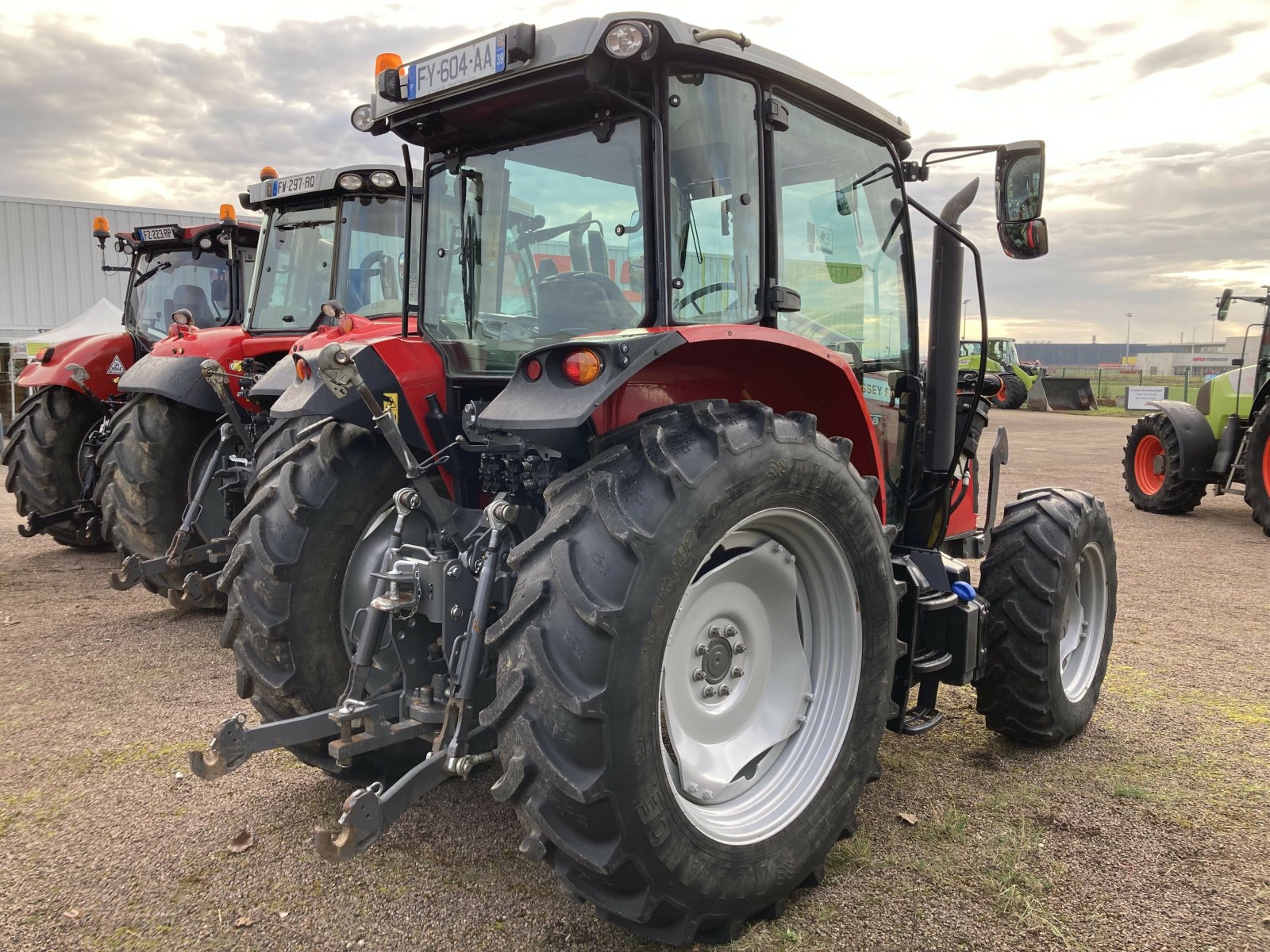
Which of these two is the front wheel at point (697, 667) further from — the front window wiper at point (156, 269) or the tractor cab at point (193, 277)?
the front window wiper at point (156, 269)

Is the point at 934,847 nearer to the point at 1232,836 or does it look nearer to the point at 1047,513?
the point at 1232,836

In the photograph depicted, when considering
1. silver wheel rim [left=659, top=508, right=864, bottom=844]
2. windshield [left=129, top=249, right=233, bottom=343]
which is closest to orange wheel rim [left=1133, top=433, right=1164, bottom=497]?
silver wheel rim [left=659, top=508, right=864, bottom=844]

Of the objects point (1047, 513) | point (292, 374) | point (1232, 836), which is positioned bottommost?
point (1232, 836)

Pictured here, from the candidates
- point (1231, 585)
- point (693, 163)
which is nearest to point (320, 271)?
point (693, 163)

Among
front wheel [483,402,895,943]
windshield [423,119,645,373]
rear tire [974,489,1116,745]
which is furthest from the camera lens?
rear tire [974,489,1116,745]

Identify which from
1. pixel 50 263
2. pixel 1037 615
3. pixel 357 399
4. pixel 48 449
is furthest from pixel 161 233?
pixel 50 263

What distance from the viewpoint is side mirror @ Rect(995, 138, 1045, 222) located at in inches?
124

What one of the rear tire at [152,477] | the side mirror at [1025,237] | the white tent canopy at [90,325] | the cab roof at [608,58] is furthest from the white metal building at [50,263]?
the side mirror at [1025,237]

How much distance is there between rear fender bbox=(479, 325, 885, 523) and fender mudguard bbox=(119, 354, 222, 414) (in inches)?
150

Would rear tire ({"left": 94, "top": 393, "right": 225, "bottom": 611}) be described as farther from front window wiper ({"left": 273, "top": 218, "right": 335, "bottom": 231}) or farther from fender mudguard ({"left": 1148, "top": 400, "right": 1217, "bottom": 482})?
fender mudguard ({"left": 1148, "top": 400, "right": 1217, "bottom": 482})

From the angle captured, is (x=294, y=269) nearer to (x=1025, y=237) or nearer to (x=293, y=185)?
(x=293, y=185)

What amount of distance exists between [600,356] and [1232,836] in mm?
2630

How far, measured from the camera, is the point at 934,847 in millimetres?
2854

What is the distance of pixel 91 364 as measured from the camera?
748cm
